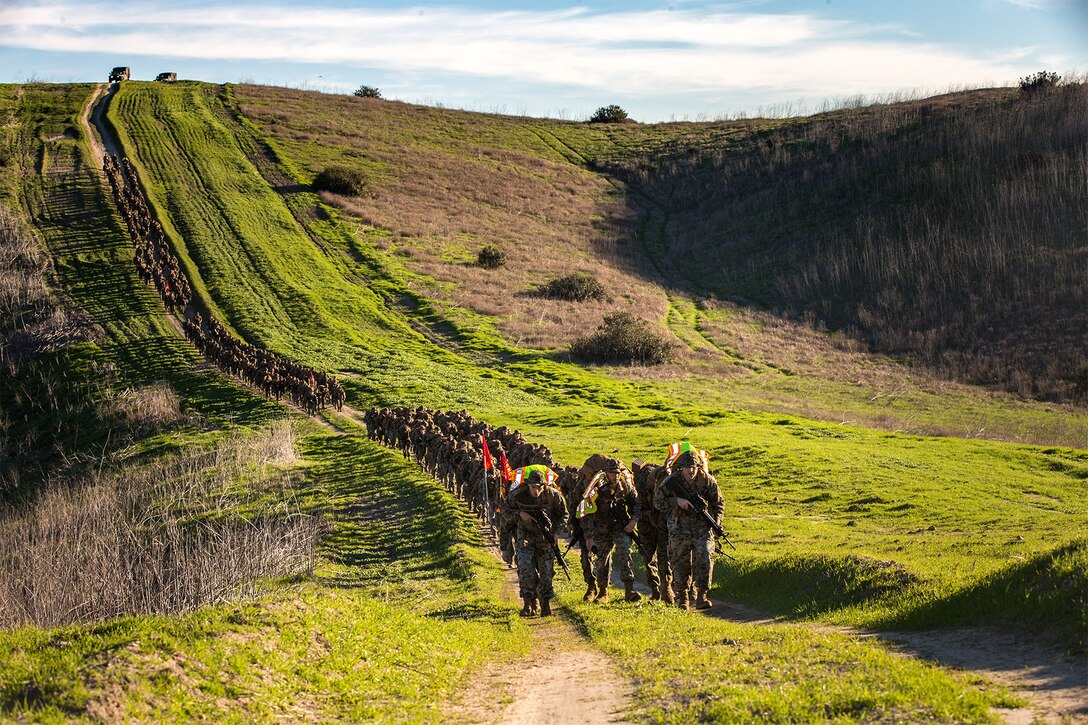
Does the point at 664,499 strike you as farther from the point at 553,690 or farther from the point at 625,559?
the point at 553,690

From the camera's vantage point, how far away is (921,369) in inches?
1976

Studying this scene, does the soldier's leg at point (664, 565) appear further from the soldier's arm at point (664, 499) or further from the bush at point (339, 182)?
the bush at point (339, 182)

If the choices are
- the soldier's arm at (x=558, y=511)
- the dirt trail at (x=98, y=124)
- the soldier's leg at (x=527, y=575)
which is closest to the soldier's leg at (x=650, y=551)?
the soldier's arm at (x=558, y=511)

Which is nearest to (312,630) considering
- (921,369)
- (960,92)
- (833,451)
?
(833,451)

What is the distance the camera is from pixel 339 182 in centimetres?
8181

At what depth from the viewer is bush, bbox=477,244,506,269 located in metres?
71.0

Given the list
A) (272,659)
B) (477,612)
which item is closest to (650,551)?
(477,612)

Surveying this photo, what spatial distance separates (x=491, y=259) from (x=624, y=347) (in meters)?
20.5

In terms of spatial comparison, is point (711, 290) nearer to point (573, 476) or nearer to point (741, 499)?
point (741, 499)

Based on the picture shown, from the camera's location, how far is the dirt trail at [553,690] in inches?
395

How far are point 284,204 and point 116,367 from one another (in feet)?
108

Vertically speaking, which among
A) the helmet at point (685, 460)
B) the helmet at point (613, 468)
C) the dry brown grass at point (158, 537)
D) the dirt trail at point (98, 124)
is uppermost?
the dirt trail at point (98, 124)

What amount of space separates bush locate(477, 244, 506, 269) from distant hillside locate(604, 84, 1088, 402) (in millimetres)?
13326

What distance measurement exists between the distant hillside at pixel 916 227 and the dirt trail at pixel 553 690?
36.4 metres
